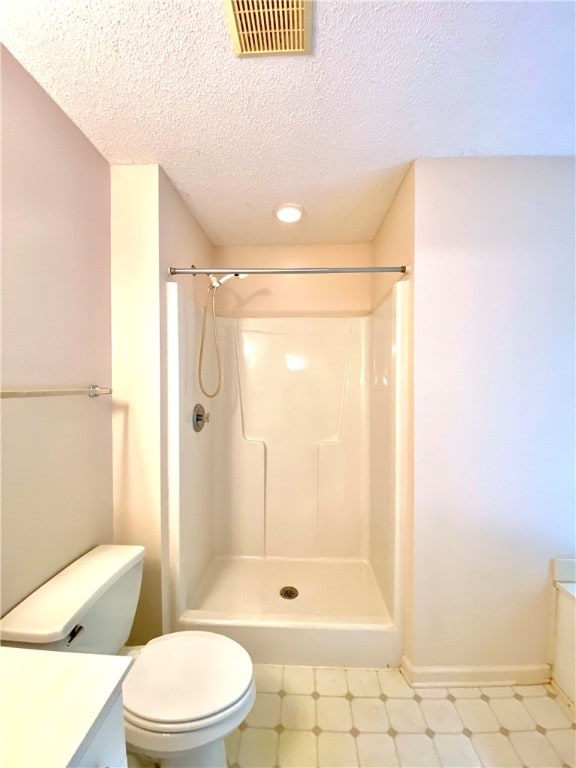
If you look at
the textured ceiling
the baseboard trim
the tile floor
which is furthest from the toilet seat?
the textured ceiling

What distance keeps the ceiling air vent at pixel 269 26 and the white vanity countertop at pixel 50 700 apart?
1.47m

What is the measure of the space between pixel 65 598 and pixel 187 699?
0.44 meters

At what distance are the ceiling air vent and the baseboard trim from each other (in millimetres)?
2189

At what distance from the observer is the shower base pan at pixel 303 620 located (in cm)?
143

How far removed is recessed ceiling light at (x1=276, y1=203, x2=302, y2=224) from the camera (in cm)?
167

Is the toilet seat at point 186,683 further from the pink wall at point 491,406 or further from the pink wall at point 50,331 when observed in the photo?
the pink wall at point 491,406

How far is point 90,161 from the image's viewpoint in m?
1.23

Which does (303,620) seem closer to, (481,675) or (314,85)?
(481,675)

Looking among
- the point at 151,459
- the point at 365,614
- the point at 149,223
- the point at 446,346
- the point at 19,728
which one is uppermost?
the point at 149,223

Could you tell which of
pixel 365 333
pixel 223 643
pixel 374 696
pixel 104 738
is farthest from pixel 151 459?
pixel 365 333

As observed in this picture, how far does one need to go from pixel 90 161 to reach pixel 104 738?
64.9 inches

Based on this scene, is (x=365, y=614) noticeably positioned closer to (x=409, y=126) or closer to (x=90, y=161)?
(x=409, y=126)

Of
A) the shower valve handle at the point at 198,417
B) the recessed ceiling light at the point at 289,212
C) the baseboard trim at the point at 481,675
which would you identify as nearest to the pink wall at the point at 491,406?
the baseboard trim at the point at 481,675

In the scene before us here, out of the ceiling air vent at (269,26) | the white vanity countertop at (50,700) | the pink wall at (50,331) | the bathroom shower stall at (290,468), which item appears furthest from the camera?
the bathroom shower stall at (290,468)
